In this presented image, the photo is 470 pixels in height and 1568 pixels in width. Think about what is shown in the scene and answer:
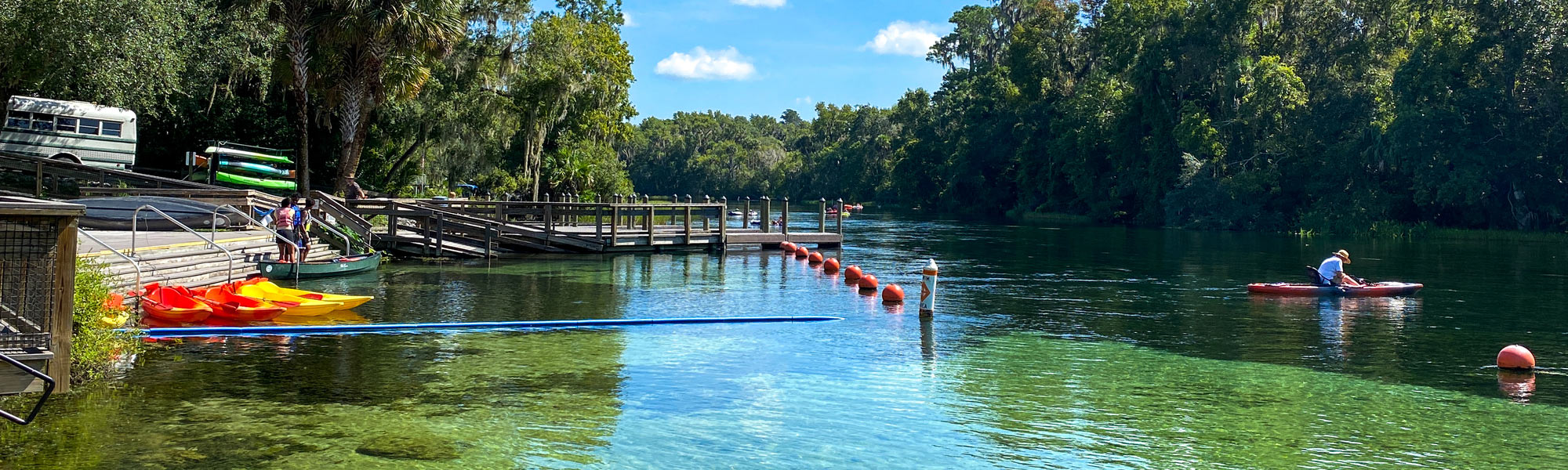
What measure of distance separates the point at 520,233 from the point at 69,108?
39.8ft

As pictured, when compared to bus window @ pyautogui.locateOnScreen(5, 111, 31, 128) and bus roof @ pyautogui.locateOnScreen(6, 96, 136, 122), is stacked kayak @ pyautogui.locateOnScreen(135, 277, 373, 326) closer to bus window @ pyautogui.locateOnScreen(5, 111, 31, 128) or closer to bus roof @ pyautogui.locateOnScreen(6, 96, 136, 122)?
bus roof @ pyautogui.locateOnScreen(6, 96, 136, 122)

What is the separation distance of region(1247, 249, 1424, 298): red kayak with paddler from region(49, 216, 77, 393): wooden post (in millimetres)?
21399

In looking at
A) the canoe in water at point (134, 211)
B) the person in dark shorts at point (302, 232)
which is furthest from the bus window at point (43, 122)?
the person in dark shorts at point (302, 232)

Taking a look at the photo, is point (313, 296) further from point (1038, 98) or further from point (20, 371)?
point (1038, 98)

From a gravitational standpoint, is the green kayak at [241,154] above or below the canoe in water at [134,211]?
above

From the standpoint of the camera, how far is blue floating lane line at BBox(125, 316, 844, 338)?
50.4 ft

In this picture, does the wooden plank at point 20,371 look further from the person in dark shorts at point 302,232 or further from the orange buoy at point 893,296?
the person in dark shorts at point 302,232

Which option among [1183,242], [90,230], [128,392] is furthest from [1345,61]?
[128,392]

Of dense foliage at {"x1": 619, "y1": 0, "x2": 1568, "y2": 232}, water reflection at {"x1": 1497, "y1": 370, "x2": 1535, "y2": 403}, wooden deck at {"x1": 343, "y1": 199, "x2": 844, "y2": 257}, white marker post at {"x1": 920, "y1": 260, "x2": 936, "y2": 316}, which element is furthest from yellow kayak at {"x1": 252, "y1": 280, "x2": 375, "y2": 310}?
dense foliage at {"x1": 619, "y1": 0, "x2": 1568, "y2": 232}

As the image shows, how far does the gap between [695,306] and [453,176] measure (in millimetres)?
35130

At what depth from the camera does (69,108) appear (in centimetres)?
3244

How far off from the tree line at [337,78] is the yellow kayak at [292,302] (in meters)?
13.4

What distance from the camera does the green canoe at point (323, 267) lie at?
23.0 m

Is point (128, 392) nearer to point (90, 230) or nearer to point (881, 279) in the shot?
point (90, 230)
